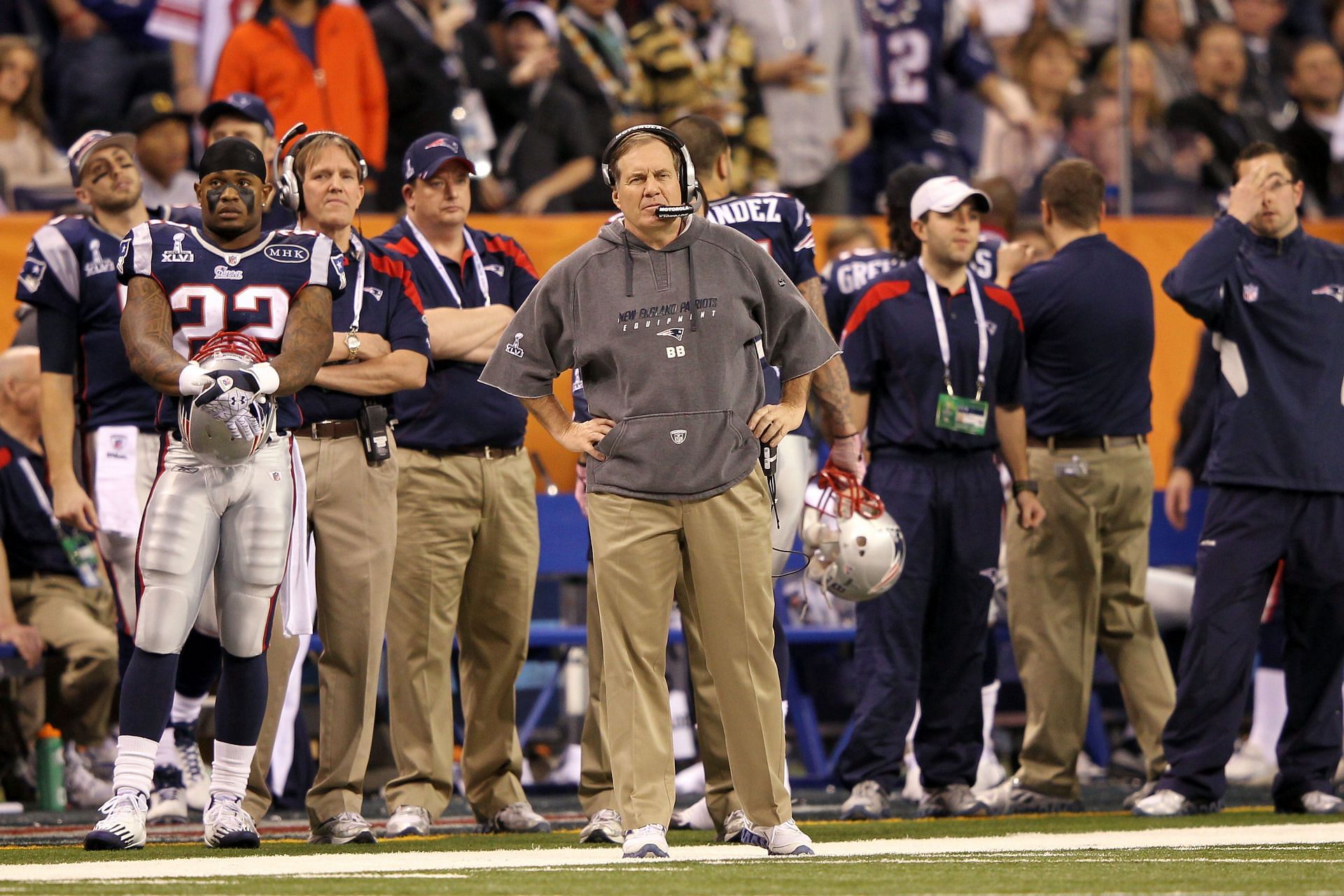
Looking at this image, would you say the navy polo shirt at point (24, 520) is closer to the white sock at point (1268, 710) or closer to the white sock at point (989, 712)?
the white sock at point (989, 712)

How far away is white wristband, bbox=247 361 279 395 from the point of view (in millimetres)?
5719

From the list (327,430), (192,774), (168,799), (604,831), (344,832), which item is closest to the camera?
(344,832)

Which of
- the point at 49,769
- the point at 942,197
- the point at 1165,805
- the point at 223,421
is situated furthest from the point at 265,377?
→ the point at 1165,805

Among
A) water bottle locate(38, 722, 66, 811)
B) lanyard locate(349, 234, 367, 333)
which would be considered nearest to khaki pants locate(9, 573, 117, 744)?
water bottle locate(38, 722, 66, 811)

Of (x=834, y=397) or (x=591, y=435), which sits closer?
(x=591, y=435)

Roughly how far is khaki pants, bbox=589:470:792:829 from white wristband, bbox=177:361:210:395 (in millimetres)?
1126

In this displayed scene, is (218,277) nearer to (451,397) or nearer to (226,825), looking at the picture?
(451,397)

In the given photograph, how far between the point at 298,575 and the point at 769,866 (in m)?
1.81

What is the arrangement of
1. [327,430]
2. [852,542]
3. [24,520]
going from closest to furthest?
[327,430] < [852,542] < [24,520]

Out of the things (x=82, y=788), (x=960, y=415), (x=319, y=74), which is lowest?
(x=82, y=788)

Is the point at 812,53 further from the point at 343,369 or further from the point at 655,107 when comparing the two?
the point at 343,369

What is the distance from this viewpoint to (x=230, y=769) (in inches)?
→ 236

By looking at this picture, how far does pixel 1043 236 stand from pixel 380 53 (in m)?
3.66

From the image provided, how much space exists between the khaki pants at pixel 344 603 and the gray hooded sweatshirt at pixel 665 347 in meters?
1.02
